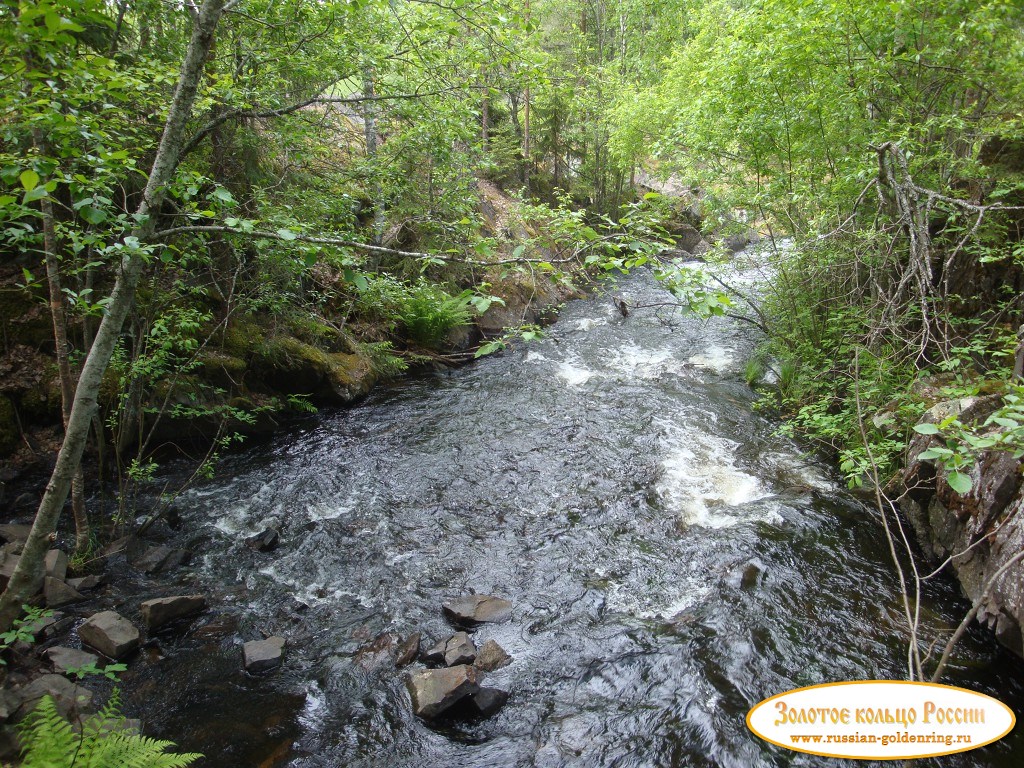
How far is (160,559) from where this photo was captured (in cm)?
554

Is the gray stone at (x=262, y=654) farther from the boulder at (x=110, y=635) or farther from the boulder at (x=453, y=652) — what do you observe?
the boulder at (x=453, y=652)

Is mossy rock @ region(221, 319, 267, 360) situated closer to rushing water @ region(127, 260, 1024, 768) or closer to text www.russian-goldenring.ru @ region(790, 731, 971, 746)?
rushing water @ region(127, 260, 1024, 768)

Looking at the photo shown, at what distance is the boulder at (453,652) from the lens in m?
4.47

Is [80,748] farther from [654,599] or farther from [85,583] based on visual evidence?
[654,599]

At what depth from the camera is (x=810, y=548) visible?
19.7 feet

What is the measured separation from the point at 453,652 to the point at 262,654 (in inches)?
66.8

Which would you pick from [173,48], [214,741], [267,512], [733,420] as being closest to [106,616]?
[214,741]

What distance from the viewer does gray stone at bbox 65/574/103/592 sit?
195 inches

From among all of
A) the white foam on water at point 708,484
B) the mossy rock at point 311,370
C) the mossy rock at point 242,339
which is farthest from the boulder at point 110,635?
the white foam on water at point 708,484

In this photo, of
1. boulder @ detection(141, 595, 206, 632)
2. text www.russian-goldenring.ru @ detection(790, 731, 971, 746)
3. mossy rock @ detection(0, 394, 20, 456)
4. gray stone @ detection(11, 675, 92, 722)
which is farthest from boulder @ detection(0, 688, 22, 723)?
text www.russian-goldenring.ru @ detection(790, 731, 971, 746)

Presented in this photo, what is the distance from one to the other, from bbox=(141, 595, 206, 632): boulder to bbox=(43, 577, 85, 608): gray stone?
0.63 meters

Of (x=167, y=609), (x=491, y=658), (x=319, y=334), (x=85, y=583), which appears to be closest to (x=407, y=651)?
(x=491, y=658)

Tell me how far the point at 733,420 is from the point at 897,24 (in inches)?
240

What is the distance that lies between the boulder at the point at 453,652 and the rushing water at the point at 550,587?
0.93ft
